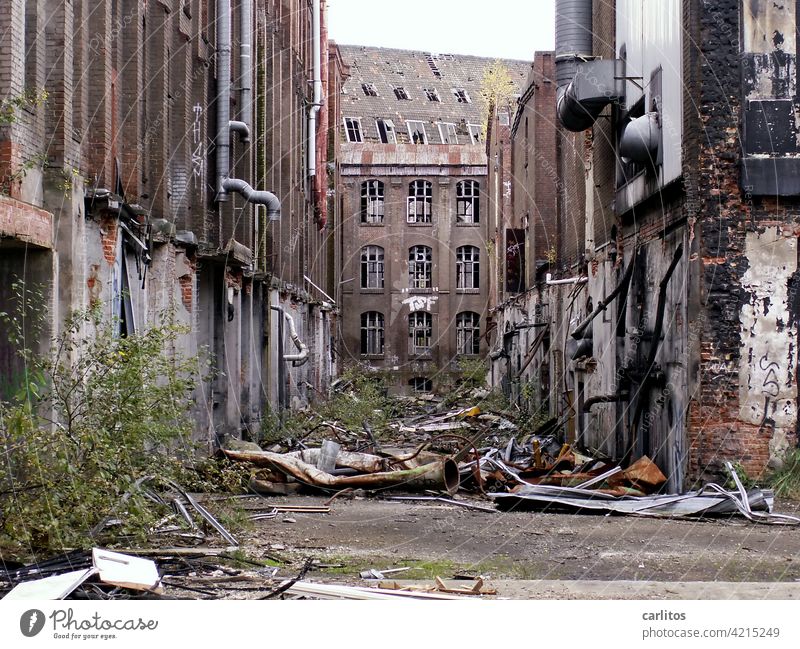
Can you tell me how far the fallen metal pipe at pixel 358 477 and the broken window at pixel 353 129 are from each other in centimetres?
4077

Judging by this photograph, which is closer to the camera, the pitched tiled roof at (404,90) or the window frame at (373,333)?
the window frame at (373,333)

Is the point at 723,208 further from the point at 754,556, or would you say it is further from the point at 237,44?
the point at 237,44

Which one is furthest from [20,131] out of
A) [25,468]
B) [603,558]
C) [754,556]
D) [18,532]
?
[754,556]

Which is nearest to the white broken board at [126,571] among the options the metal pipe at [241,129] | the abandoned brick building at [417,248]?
the metal pipe at [241,129]

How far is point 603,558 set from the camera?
35.3ft

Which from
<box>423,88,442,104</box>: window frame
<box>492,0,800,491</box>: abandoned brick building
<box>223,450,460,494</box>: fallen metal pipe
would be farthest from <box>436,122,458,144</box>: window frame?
<box>223,450,460,494</box>: fallen metal pipe

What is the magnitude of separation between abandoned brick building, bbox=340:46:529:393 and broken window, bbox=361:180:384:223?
5cm

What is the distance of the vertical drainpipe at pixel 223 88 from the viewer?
70.3 feet

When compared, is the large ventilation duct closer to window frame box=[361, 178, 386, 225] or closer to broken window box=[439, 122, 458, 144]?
window frame box=[361, 178, 386, 225]

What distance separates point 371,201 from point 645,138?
35.8 m

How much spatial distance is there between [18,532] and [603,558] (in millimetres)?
5192

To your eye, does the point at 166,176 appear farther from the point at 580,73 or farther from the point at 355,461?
the point at 580,73

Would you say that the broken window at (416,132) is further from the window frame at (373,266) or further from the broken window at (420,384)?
the broken window at (420,384)

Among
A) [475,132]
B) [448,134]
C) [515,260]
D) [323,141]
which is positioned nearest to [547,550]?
[515,260]
